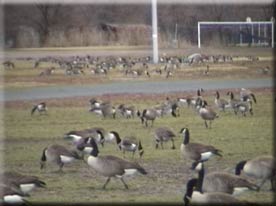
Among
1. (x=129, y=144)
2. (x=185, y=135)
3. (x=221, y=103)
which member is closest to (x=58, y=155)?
(x=129, y=144)

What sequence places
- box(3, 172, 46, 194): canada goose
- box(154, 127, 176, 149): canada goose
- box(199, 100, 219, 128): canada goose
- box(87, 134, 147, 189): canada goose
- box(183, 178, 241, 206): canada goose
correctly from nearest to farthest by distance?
1. box(183, 178, 241, 206): canada goose
2. box(3, 172, 46, 194): canada goose
3. box(87, 134, 147, 189): canada goose
4. box(154, 127, 176, 149): canada goose
5. box(199, 100, 219, 128): canada goose

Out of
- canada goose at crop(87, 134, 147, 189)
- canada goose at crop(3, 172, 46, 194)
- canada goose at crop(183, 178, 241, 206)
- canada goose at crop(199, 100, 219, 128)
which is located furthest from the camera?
canada goose at crop(199, 100, 219, 128)

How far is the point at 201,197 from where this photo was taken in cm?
383

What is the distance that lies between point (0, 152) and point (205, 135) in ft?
4.89

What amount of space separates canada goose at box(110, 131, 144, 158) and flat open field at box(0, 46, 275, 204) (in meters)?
0.03

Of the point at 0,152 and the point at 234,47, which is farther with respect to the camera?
the point at 234,47

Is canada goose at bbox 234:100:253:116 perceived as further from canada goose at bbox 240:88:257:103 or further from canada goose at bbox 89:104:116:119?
canada goose at bbox 89:104:116:119

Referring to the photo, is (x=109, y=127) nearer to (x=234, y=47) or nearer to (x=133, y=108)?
(x=133, y=108)

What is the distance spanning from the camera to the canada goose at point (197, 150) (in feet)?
13.4

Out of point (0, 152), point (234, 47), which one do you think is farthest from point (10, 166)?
point (234, 47)

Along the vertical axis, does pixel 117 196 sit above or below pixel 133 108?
below

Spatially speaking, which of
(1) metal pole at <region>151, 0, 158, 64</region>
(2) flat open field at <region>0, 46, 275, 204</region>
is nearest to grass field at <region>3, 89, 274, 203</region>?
(2) flat open field at <region>0, 46, 275, 204</region>

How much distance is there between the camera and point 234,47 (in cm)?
434

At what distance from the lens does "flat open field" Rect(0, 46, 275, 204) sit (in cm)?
396
